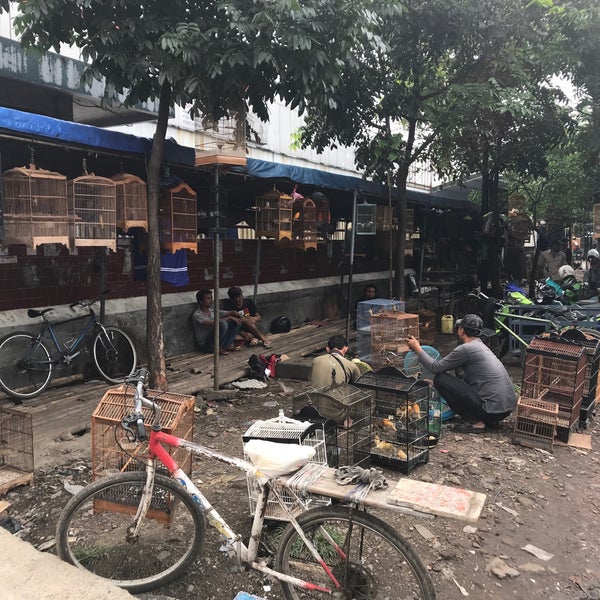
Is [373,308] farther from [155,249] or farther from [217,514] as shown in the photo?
[217,514]

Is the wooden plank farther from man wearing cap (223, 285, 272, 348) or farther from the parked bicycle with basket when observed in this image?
man wearing cap (223, 285, 272, 348)

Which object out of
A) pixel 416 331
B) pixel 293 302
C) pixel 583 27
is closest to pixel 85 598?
pixel 416 331

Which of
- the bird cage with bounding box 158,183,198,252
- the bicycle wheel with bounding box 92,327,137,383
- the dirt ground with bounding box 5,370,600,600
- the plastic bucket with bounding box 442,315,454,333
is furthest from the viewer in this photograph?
the plastic bucket with bounding box 442,315,454,333

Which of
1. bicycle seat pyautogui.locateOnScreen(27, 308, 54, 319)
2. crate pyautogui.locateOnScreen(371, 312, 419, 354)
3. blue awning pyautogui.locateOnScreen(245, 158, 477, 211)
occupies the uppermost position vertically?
blue awning pyautogui.locateOnScreen(245, 158, 477, 211)

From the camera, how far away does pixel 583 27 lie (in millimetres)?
9141

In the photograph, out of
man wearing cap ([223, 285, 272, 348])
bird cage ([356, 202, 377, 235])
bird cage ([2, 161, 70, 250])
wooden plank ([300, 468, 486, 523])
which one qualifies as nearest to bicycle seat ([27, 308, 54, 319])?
bird cage ([2, 161, 70, 250])

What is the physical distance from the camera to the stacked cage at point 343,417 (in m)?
4.51

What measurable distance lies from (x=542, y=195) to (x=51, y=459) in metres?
17.2

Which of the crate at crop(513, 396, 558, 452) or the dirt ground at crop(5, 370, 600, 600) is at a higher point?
the crate at crop(513, 396, 558, 452)

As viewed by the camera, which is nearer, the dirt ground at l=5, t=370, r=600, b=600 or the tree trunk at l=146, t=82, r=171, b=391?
the dirt ground at l=5, t=370, r=600, b=600

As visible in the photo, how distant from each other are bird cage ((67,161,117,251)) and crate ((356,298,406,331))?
4024 millimetres

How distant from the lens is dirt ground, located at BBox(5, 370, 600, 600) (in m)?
3.49

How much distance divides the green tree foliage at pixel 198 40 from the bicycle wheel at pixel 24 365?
2.64 meters

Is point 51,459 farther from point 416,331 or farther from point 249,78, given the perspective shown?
point 416,331
